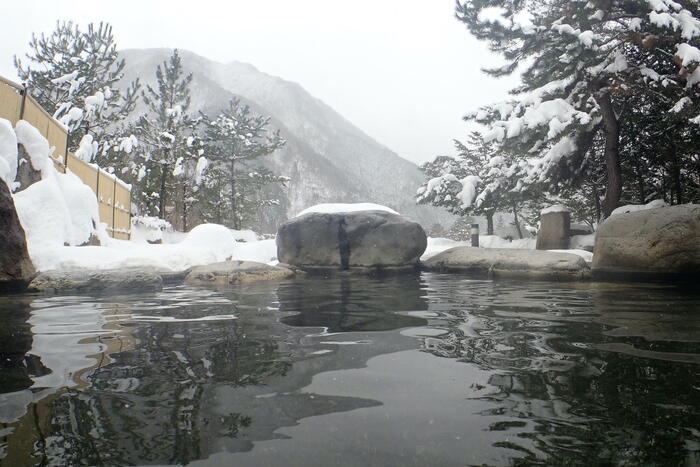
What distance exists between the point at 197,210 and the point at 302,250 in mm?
16970

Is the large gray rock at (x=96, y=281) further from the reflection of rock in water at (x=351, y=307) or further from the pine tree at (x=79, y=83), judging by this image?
the pine tree at (x=79, y=83)

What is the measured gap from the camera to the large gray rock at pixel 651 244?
5523mm

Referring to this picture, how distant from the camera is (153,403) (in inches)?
54.2

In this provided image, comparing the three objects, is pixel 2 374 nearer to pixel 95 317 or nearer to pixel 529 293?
pixel 95 317

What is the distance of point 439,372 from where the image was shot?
175 cm

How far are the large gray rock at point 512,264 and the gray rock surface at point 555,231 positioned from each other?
15.0 ft

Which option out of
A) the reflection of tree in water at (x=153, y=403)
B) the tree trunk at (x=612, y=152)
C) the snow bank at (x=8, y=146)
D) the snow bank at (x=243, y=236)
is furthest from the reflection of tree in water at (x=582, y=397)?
the snow bank at (x=243, y=236)

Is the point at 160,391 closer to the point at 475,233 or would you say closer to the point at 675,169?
the point at 675,169

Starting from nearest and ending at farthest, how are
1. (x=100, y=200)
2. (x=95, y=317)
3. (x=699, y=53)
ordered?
(x=95, y=317) → (x=699, y=53) → (x=100, y=200)

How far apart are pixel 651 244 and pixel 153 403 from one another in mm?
6760

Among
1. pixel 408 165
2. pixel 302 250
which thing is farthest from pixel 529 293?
pixel 408 165

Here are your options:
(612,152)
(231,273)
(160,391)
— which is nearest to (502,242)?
(612,152)

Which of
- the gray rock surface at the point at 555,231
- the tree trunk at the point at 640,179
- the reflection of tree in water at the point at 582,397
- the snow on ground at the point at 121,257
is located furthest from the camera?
the gray rock surface at the point at 555,231

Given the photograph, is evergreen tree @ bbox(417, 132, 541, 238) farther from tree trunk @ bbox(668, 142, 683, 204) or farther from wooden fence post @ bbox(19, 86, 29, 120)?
wooden fence post @ bbox(19, 86, 29, 120)
